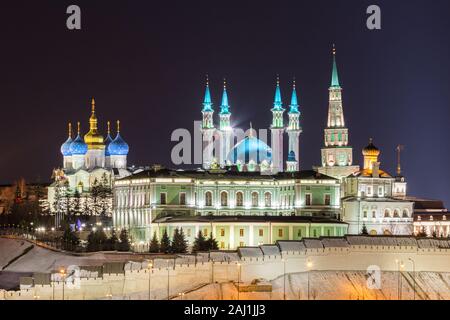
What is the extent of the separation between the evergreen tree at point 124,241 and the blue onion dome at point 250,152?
2489 cm

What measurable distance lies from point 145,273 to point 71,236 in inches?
837

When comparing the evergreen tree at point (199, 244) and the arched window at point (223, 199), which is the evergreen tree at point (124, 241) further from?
the arched window at point (223, 199)

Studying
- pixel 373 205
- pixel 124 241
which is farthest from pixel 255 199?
pixel 124 241

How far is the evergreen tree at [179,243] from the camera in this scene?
98.6 m

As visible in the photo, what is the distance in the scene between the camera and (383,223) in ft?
356

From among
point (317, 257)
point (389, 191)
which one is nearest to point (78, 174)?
point (389, 191)

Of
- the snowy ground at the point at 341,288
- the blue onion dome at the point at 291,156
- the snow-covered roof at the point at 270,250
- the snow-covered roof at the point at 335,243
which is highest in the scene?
the blue onion dome at the point at 291,156

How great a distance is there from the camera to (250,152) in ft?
429

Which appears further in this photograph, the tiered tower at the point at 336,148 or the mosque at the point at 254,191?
the tiered tower at the point at 336,148

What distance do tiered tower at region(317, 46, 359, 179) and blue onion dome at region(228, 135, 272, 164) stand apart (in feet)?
29.8

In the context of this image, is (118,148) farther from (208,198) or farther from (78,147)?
(208,198)

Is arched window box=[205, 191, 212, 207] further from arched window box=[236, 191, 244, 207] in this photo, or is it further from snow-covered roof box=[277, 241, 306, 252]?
snow-covered roof box=[277, 241, 306, 252]

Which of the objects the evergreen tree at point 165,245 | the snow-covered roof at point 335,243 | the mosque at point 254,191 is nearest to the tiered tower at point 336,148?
the mosque at point 254,191
